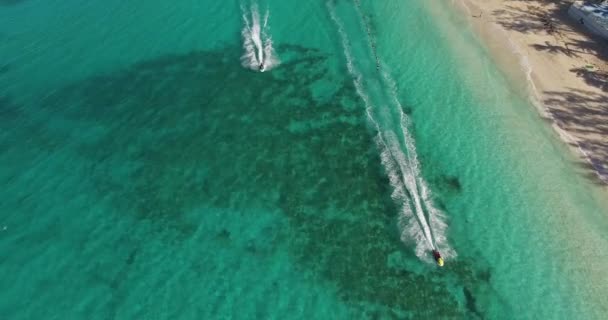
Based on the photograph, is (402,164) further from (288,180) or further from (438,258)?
(288,180)

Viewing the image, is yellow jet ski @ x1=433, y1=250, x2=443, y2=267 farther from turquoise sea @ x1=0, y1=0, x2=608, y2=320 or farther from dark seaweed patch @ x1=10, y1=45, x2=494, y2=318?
dark seaweed patch @ x1=10, y1=45, x2=494, y2=318

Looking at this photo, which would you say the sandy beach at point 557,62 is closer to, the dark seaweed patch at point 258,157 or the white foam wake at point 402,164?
the white foam wake at point 402,164

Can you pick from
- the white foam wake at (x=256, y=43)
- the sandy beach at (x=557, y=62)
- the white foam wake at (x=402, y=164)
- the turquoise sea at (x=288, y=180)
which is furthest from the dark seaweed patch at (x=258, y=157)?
the sandy beach at (x=557, y=62)

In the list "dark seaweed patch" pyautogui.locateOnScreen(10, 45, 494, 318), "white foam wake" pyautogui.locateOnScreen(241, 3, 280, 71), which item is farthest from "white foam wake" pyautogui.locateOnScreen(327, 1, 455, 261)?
"white foam wake" pyautogui.locateOnScreen(241, 3, 280, 71)

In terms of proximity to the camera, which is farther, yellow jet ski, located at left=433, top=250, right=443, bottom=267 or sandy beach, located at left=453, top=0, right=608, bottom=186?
sandy beach, located at left=453, top=0, right=608, bottom=186

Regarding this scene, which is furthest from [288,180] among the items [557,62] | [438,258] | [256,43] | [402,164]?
[557,62]

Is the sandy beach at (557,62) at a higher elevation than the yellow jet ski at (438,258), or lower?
higher

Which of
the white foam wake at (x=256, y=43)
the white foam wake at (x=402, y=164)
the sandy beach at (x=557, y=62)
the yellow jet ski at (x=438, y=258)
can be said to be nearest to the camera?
the yellow jet ski at (x=438, y=258)
